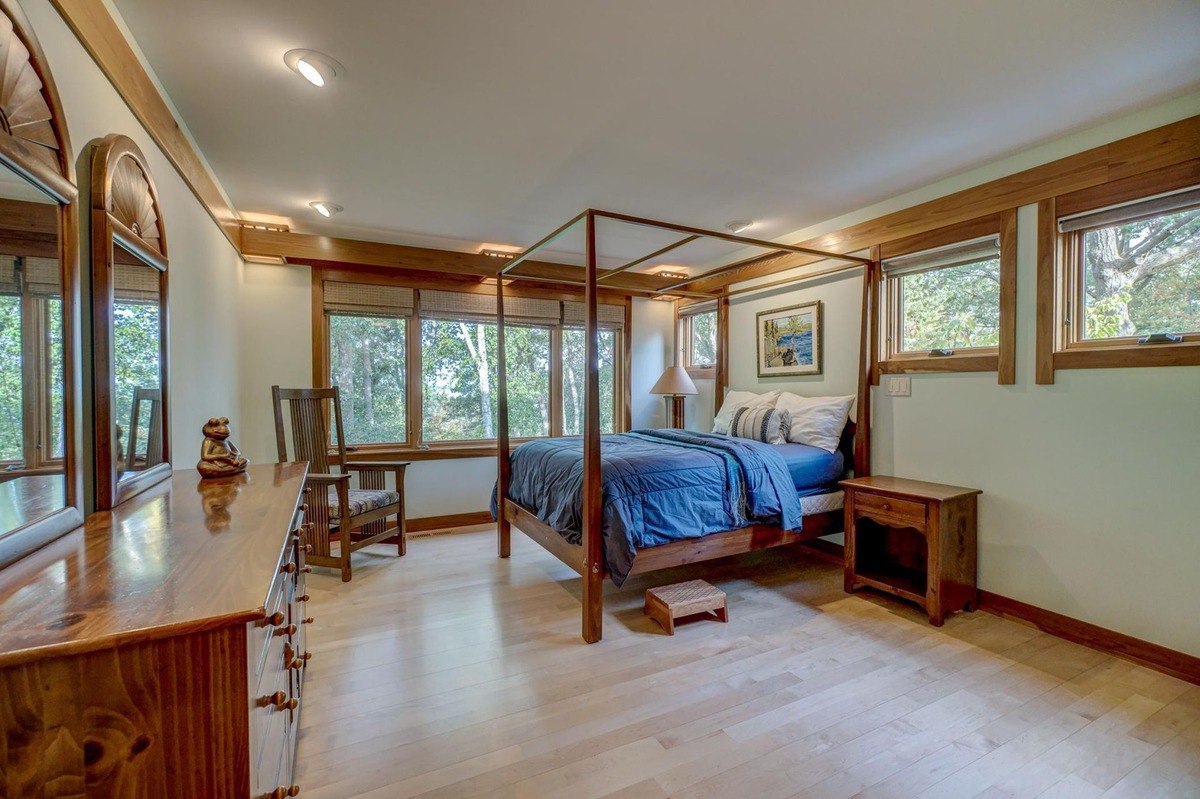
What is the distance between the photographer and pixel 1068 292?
8.60 feet

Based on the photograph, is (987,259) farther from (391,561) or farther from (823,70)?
(391,561)

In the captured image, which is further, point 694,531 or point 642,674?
point 694,531

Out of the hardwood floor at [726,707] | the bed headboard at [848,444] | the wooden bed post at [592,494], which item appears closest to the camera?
the hardwood floor at [726,707]

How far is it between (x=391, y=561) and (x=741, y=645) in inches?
99.2

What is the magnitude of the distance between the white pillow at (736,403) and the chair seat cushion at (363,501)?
2.66 m

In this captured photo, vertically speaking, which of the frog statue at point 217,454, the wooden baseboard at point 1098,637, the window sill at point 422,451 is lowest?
the wooden baseboard at point 1098,637

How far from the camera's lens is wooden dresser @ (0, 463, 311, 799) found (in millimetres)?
678

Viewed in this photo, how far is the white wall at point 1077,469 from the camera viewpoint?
88.0 inches

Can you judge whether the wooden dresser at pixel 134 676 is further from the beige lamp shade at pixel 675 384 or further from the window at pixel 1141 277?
the beige lamp shade at pixel 675 384

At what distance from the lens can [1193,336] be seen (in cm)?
221

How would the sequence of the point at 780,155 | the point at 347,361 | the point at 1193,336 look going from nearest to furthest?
the point at 1193,336 → the point at 780,155 → the point at 347,361

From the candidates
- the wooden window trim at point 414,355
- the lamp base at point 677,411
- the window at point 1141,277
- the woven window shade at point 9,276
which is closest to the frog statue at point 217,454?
the woven window shade at point 9,276

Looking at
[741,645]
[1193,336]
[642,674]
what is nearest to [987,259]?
[1193,336]

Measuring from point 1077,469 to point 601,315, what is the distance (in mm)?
3881
